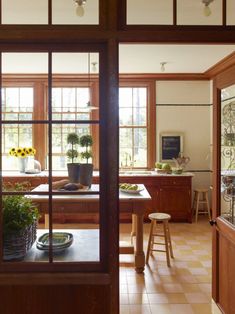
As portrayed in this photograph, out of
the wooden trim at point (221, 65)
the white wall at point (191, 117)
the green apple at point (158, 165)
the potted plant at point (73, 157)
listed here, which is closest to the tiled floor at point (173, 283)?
the potted plant at point (73, 157)

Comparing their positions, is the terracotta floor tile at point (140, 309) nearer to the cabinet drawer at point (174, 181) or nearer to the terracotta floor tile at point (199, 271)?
the terracotta floor tile at point (199, 271)

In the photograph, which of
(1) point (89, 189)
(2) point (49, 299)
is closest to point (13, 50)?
(1) point (89, 189)

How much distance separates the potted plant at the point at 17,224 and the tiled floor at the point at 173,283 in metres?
1.36

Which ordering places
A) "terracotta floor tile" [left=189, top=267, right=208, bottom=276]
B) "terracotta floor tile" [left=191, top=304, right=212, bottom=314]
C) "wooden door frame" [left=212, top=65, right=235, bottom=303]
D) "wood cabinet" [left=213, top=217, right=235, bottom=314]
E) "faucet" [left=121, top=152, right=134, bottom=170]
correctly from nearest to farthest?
"wood cabinet" [left=213, top=217, right=235, bottom=314] < "wooden door frame" [left=212, top=65, right=235, bottom=303] < "terracotta floor tile" [left=191, top=304, right=212, bottom=314] < "terracotta floor tile" [left=189, top=267, right=208, bottom=276] < "faucet" [left=121, top=152, right=134, bottom=170]

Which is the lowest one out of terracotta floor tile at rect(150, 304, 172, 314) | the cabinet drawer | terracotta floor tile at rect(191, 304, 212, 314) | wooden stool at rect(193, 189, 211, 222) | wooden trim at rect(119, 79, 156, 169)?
terracotta floor tile at rect(150, 304, 172, 314)

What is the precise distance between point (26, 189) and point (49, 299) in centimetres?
76

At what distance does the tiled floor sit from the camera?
3.28m

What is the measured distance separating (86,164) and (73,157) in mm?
116

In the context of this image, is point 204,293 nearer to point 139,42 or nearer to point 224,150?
point 224,150

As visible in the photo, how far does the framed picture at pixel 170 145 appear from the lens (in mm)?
7176

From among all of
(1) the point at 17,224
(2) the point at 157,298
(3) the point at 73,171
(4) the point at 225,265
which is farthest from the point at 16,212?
(2) the point at 157,298

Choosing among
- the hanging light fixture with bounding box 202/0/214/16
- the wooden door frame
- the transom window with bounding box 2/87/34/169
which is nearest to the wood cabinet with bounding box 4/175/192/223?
the wooden door frame

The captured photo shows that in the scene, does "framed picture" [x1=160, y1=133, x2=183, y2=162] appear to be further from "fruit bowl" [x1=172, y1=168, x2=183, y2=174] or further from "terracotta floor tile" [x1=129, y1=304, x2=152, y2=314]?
"terracotta floor tile" [x1=129, y1=304, x2=152, y2=314]

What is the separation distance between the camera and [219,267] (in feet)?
9.46
